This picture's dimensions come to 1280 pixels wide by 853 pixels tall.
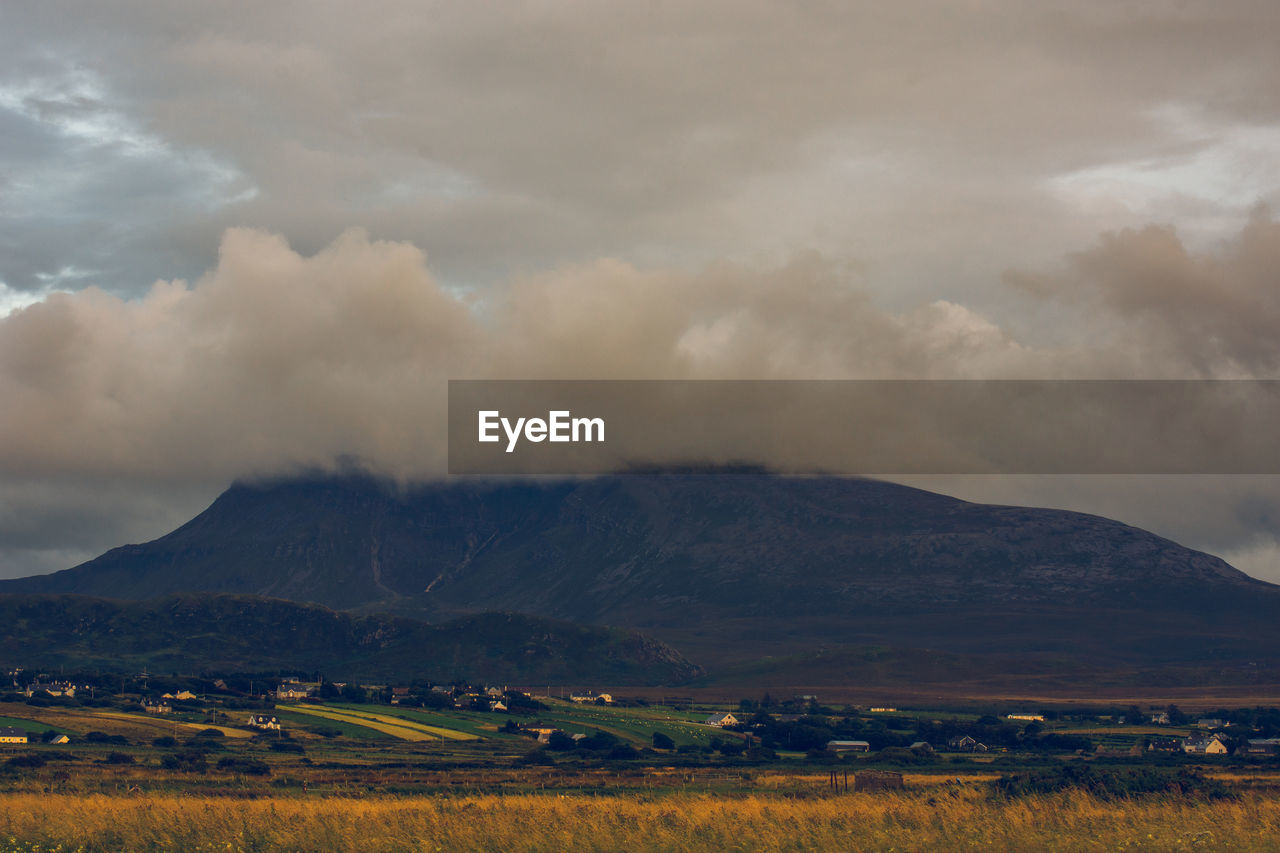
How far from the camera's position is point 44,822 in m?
46.6

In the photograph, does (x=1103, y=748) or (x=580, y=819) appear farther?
(x=1103, y=748)

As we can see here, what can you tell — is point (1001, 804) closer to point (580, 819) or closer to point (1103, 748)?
point (580, 819)

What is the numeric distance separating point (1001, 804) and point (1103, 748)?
489 ft

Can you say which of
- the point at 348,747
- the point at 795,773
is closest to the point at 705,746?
the point at 348,747

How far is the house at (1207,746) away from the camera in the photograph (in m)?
168

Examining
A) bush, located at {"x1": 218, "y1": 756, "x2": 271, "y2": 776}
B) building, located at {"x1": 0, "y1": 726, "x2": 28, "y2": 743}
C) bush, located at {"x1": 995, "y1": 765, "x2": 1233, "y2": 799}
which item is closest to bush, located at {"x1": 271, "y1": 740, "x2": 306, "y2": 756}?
bush, located at {"x1": 218, "y1": 756, "x2": 271, "y2": 776}

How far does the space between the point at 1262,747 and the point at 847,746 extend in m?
54.8

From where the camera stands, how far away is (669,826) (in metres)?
43.9

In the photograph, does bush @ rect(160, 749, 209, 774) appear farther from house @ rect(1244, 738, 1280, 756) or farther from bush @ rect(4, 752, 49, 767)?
house @ rect(1244, 738, 1280, 756)

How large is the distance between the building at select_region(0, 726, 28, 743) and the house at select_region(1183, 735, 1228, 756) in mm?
152230

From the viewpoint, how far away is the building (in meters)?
170

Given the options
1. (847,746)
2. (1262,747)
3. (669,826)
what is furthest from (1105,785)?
(1262,747)

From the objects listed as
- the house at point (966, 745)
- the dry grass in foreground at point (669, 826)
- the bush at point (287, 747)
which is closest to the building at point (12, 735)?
the bush at point (287, 747)

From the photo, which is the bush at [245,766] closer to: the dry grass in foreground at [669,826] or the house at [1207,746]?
the dry grass in foreground at [669,826]
